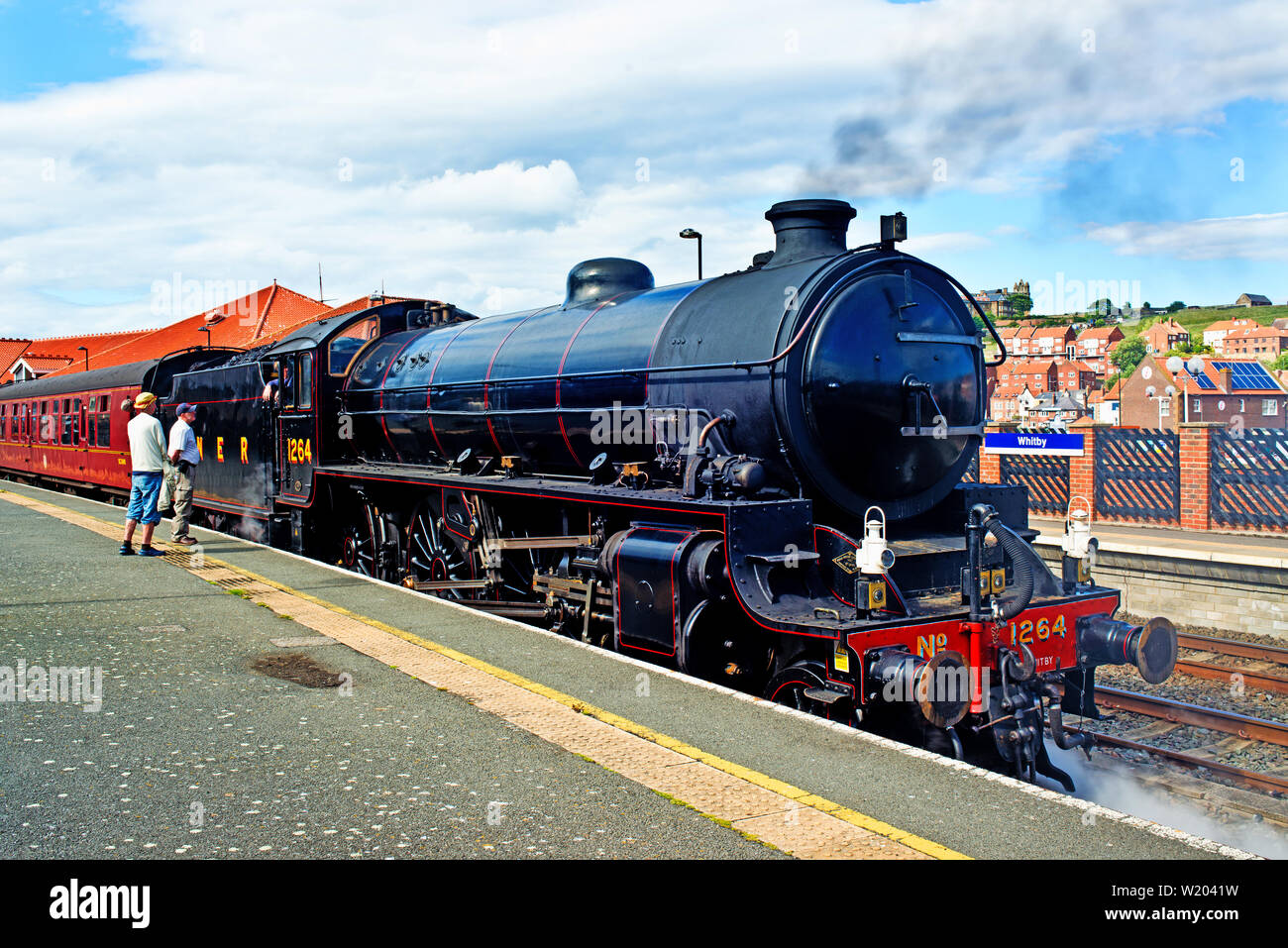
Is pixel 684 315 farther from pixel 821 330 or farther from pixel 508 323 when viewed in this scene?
pixel 508 323


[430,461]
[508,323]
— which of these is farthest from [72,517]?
[508,323]

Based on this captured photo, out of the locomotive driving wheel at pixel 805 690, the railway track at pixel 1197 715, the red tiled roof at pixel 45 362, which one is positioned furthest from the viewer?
the red tiled roof at pixel 45 362

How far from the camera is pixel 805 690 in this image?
5.35 meters

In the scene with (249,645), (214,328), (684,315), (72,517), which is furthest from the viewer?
(214,328)

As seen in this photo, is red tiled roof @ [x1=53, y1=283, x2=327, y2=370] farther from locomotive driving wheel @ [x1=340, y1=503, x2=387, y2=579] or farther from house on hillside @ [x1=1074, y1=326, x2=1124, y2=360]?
house on hillside @ [x1=1074, y1=326, x2=1124, y2=360]

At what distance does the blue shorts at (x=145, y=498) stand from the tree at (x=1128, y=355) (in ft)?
449

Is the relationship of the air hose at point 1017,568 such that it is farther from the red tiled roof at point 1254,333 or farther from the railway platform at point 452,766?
the red tiled roof at point 1254,333

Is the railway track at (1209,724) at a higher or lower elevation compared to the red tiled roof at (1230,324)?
lower

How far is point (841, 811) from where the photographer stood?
3701 millimetres

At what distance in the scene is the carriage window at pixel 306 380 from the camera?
11.1 metres

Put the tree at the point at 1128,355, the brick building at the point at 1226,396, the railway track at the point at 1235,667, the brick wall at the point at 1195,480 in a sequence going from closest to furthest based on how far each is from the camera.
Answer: the railway track at the point at 1235,667 → the brick wall at the point at 1195,480 → the brick building at the point at 1226,396 → the tree at the point at 1128,355

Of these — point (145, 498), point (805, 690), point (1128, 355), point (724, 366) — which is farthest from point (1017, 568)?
point (1128, 355)

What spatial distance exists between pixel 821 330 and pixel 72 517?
13.1 m

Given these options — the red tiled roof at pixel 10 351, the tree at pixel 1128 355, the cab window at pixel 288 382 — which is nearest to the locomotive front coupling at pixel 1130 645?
the cab window at pixel 288 382
